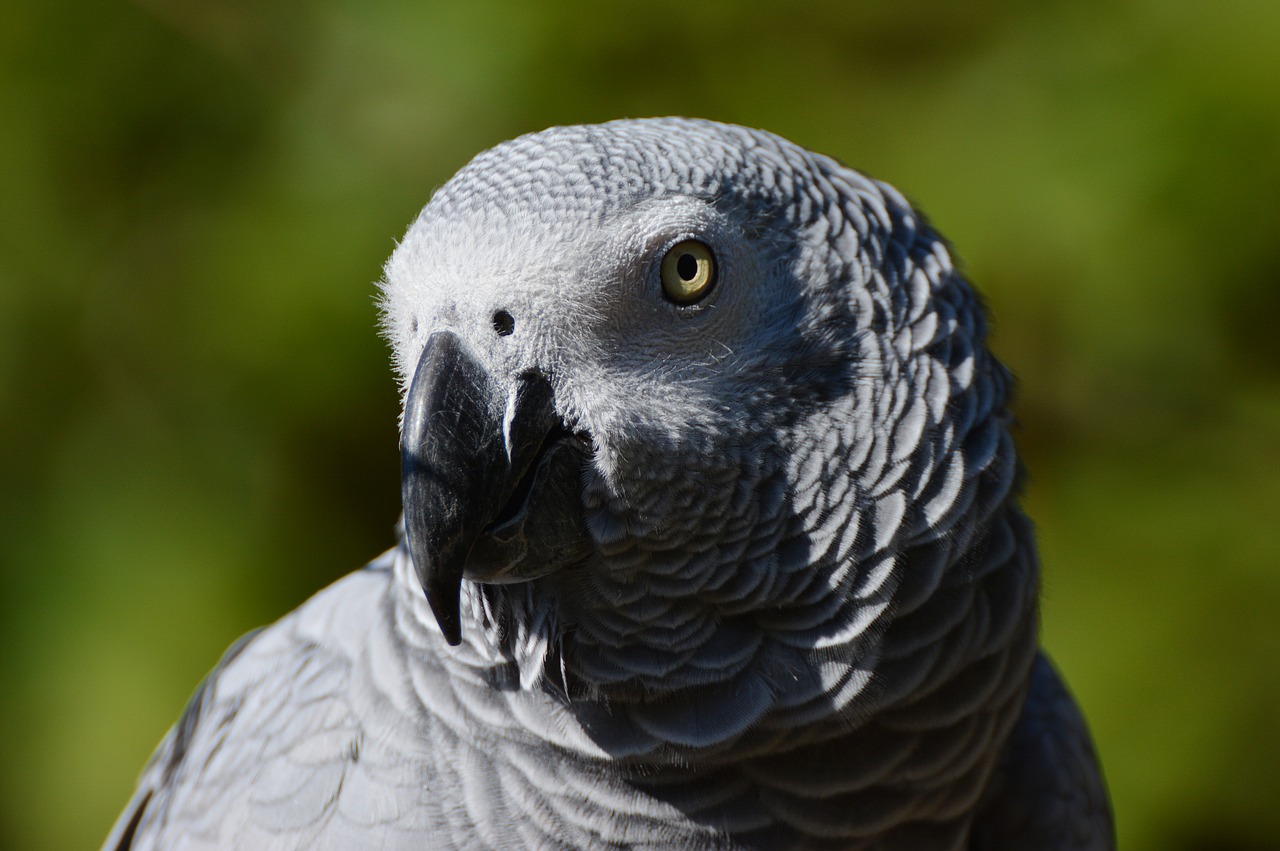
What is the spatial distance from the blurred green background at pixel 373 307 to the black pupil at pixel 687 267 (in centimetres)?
114

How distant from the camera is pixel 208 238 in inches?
76.4

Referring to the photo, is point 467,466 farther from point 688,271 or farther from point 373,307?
point 373,307

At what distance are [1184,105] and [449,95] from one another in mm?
1340

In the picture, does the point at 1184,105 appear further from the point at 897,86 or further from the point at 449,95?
the point at 449,95

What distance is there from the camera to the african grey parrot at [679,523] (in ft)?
2.69

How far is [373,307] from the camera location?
1888mm

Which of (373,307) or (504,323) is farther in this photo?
(373,307)

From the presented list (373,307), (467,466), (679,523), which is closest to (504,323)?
(467,466)

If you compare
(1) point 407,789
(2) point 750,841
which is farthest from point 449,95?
(2) point 750,841

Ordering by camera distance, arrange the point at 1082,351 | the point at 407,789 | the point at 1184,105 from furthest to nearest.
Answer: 1. the point at 1082,351
2. the point at 1184,105
3. the point at 407,789

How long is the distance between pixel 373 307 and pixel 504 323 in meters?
1.16

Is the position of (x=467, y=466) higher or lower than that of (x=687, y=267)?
lower

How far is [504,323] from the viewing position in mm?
812

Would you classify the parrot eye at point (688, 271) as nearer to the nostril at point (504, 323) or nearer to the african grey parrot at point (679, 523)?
the african grey parrot at point (679, 523)
